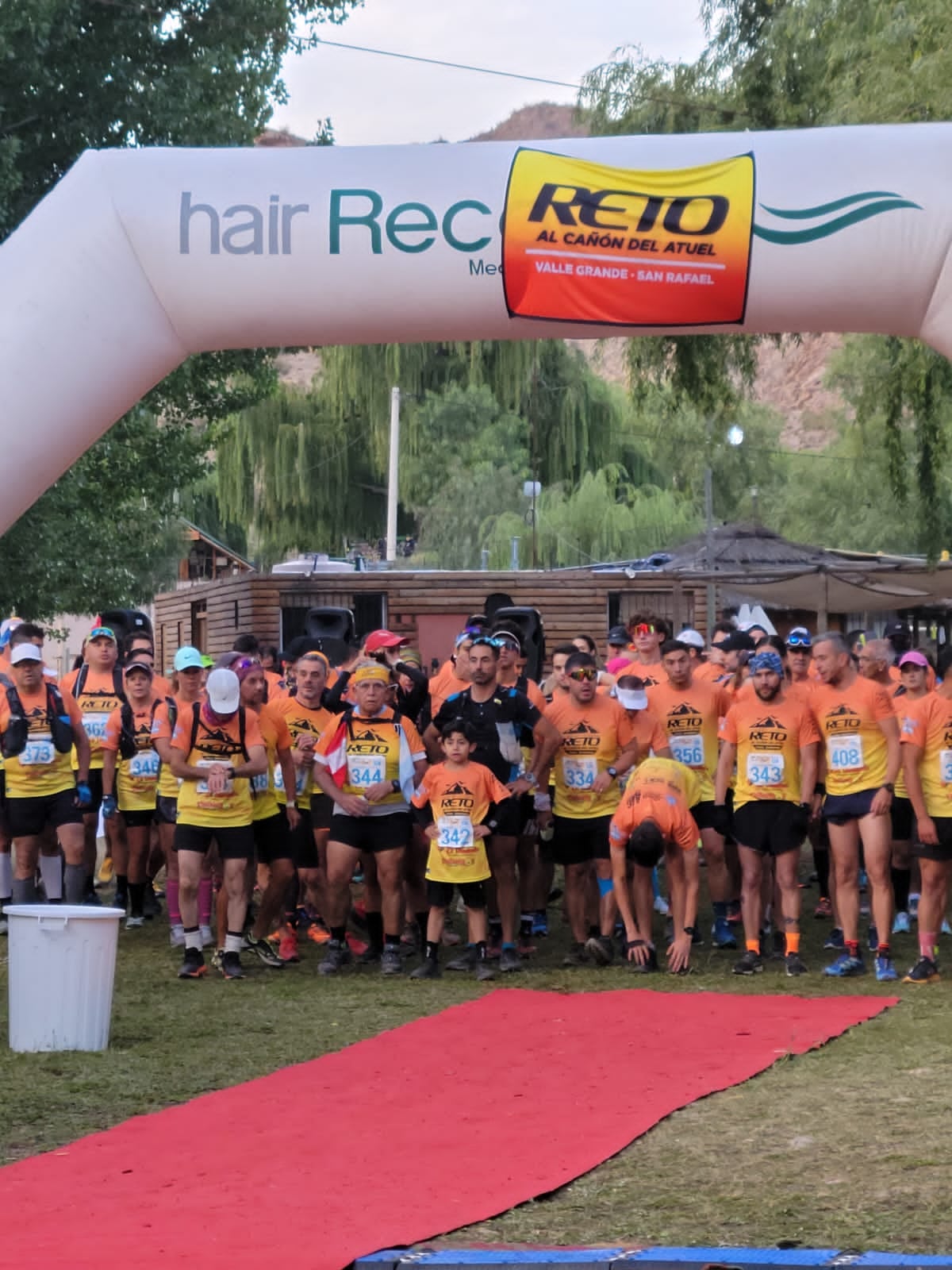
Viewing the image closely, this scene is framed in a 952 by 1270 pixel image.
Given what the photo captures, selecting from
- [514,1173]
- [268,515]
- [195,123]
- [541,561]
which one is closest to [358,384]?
A: [268,515]

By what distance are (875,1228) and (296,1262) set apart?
1652mm

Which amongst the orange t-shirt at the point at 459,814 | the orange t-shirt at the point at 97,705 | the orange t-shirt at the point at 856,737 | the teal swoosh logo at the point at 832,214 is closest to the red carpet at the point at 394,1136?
the orange t-shirt at the point at 459,814

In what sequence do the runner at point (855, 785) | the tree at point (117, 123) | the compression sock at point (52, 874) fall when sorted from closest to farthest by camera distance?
the runner at point (855, 785)
the compression sock at point (52, 874)
the tree at point (117, 123)

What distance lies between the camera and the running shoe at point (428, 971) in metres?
11.1

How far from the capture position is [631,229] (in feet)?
28.8

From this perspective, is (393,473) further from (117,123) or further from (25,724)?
(25,724)

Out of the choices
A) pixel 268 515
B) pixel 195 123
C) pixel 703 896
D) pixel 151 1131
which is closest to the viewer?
pixel 151 1131

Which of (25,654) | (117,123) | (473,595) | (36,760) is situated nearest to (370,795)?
(36,760)

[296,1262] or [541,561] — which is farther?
[541,561]

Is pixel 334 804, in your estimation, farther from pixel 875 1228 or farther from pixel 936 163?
pixel 875 1228

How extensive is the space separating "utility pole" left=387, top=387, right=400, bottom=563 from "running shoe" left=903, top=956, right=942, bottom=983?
28144 mm

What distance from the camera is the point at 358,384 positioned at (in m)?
39.2

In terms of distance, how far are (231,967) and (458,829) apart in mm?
1543

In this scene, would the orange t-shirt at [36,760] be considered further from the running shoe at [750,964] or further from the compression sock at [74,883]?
the running shoe at [750,964]
